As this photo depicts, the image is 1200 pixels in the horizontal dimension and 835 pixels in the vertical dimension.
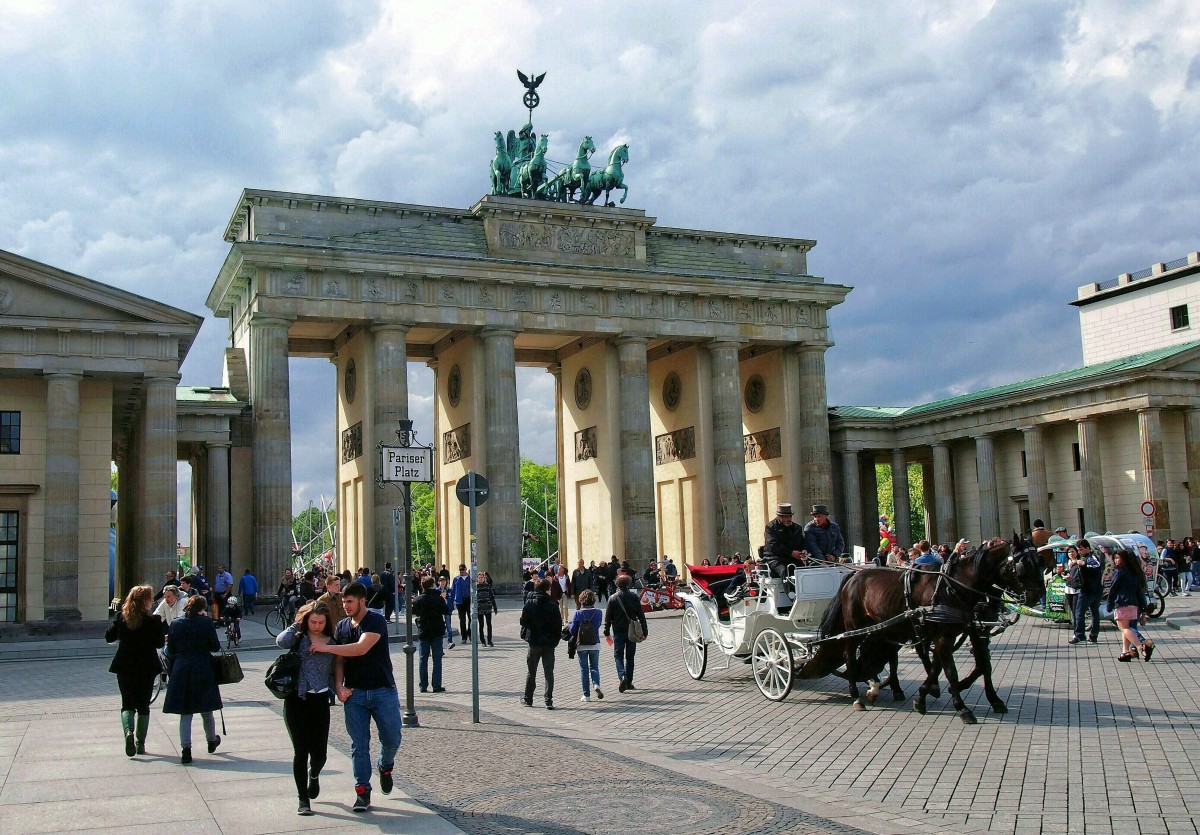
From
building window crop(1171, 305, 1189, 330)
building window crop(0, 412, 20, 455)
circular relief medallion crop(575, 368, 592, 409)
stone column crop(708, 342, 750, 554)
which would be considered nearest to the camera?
building window crop(0, 412, 20, 455)

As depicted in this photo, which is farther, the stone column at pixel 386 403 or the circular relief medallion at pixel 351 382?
the circular relief medallion at pixel 351 382

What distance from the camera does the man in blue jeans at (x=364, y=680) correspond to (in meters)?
9.55

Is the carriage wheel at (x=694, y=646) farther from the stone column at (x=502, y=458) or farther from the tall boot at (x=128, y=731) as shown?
the stone column at (x=502, y=458)

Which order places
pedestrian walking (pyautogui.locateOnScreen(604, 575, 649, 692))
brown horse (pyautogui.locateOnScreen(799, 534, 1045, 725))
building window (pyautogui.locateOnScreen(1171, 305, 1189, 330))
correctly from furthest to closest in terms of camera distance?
building window (pyautogui.locateOnScreen(1171, 305, 1189, 330)) < pedestrian walking (pyautogui.locateOnScreen(604, 575, 649, 692)) < brown horse (pyautogui.locateOnScreen(799, 534, 1045, 725))

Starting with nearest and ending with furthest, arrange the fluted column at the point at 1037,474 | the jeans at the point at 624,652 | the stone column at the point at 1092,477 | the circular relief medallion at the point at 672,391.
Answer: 1. the jeans at the point at 624,652
2. the stone column at the point at 1092,477
3. the fluted column at the point at 1037,474
4. the circular relief medallion at the point at 672,391

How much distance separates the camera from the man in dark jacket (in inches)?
644

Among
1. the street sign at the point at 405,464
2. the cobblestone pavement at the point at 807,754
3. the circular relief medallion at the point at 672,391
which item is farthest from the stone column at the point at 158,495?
the circular relief medallion at the point at 672,391

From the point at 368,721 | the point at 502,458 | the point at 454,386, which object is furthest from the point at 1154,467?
the point at 368,721

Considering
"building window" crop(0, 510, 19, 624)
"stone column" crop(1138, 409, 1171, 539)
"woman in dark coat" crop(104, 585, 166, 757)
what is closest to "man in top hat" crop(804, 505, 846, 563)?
"woman in dark coat" crop(104, 585, 166, 757)

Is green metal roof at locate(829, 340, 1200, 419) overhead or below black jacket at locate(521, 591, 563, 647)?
overhead

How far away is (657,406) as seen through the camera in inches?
2356

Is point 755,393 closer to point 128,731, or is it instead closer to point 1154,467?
point 1154,467

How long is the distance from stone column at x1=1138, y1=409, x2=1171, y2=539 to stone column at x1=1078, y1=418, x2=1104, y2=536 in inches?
87.9

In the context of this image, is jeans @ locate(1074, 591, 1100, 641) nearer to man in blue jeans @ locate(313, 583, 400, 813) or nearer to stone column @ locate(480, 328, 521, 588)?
man in blue jeans @ locate(313, 583, 400, 813)
